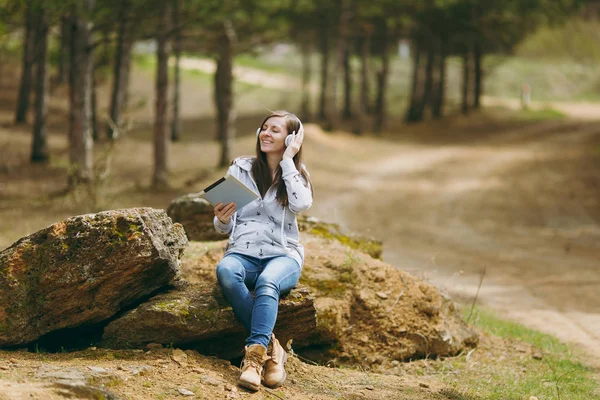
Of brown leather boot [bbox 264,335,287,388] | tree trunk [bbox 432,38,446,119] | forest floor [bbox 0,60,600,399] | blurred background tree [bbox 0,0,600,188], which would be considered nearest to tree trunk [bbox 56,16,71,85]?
blurred background tree [bbox 0,0,600,188]

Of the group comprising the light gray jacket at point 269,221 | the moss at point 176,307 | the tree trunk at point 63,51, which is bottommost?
the moss at point 176,307

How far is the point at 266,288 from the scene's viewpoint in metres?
4.95

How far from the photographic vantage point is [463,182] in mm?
21531

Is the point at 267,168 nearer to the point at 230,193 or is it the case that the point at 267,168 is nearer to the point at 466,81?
the point at 230,193

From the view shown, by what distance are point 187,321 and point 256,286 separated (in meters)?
0.52

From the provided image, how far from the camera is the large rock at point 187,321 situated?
513cm

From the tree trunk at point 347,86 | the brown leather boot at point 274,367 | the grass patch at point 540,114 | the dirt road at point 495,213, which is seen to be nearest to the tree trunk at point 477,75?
the grass patch at point 540,114

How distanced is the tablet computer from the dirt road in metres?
2.96

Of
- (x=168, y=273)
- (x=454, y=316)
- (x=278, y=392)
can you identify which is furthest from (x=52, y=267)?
(x=454, y=316)

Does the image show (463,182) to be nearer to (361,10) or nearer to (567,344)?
(361,10)

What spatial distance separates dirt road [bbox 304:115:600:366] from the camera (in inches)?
415

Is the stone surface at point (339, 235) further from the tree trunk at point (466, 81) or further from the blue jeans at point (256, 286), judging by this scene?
the tree trunk at point (466, 81)

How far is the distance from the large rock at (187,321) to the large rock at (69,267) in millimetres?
240

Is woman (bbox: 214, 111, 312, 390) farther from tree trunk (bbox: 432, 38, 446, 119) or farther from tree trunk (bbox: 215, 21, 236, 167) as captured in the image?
tree trunk (bbox: 432, 38, 446, 119)
